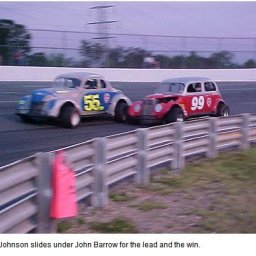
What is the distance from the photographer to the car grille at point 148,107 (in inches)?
643

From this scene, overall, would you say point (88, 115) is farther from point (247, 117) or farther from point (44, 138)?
point (247, 117)

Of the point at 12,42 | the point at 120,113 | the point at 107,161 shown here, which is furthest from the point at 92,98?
the point at 12,42

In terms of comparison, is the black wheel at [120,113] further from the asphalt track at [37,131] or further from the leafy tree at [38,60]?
the leafy tree at [38,60]

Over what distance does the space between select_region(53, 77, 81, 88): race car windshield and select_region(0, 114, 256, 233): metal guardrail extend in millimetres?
5789

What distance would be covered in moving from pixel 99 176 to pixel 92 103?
9.30m

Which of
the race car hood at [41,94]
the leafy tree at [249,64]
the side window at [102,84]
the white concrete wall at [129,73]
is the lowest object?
the race car hood at [41,94]

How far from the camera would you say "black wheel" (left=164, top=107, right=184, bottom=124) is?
1611cm

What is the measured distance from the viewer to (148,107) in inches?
647

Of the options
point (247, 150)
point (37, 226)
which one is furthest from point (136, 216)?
point (247, 150)

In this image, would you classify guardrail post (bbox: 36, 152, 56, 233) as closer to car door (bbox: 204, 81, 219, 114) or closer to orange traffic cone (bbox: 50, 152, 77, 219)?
orange traffic cone (bbox: 50, 152, 77, 219)

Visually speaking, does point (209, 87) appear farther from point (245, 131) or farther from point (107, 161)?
point (107, 161)

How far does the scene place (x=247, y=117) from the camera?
1184 centimetres

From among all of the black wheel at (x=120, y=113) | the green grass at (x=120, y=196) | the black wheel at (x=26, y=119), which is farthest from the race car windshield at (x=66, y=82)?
the green grass at (x=120, y=196)

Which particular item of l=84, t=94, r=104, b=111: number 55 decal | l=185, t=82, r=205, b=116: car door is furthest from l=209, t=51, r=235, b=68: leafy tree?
l=84, t=94, r=104, b=111: number 55 decal
